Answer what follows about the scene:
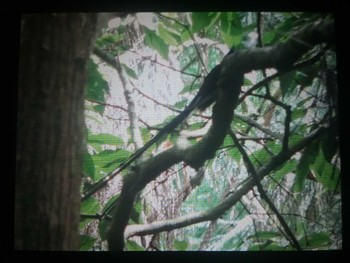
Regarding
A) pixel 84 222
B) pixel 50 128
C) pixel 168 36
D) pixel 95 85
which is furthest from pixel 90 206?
pixel 168 36

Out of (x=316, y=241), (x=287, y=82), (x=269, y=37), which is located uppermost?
(x=269, y=37)

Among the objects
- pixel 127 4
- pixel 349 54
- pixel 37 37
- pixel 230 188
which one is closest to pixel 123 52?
pixel 127 4

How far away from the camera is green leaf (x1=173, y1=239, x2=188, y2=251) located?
1432 millimetres

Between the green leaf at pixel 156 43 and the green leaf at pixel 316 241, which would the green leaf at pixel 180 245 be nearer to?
the green leaf at pixel 316 241

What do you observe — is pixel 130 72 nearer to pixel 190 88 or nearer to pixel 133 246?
pixel 190 88

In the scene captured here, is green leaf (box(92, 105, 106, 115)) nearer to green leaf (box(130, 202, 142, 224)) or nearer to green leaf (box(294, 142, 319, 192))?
green leaf (box(130, 202, 142, 224))

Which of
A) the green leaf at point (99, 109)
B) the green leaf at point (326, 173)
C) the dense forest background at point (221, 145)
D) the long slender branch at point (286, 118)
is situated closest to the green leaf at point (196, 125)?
the dense forest background at point (221, 145)

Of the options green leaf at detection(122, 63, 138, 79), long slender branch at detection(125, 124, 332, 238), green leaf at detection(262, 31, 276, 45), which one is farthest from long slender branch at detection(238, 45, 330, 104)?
green leaf at detection(122, 63, 138, 79)

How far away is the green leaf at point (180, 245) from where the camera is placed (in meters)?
1.43

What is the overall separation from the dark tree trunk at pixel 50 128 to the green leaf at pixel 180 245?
355 mm

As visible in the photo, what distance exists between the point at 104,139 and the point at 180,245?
478 mm

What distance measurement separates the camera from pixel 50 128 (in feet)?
4.58

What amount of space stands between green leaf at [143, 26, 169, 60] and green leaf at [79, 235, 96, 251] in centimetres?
72

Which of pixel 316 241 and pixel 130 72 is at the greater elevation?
pixel 130 72
